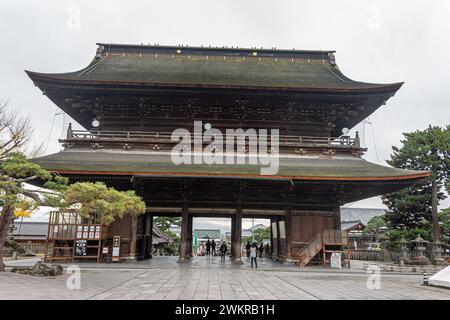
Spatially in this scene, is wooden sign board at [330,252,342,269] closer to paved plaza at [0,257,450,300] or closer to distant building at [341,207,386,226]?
paved plaza at [0,257,450,300]

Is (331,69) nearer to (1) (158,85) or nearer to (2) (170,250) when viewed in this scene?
(1) (158,85)

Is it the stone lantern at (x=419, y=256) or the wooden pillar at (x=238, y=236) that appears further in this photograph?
the stone lantern at (x=419, y=256)

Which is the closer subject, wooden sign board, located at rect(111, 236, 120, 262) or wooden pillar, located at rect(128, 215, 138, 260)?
wooden sign board, located at rect(111, 236, 120, 262)

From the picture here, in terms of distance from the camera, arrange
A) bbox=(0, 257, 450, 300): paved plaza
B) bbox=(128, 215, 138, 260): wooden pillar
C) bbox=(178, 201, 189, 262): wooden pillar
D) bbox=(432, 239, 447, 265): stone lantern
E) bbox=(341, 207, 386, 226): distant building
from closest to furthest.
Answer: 1. bbox=(0, 257, 450, 300): paved plaza
2. bbox=(128, 215, 138, 260): wooden pillar
3. bbox=(178, 201, 189, 262): wooden pillar
4. bbox=(432, 239, 447, 265): stone lantern
5. bbox=(341, 207, 386, 226): distant building

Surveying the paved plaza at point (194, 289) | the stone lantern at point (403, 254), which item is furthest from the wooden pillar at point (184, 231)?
the stone lantern at point (403, 254)

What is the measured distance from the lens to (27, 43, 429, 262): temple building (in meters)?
17.9

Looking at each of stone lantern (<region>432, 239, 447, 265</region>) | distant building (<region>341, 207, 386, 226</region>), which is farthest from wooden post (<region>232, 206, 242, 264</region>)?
distant building (<region>341, 207, 386, 226</region>)

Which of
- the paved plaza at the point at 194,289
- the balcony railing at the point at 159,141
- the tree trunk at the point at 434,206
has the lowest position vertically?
the paved plaza at the point at 194,289

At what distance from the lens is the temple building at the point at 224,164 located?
17891 millimetres

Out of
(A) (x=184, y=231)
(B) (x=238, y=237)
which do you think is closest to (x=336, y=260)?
(B) (x=238, y=237)

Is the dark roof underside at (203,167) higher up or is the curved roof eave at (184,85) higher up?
the curved roof eave at (184,85)

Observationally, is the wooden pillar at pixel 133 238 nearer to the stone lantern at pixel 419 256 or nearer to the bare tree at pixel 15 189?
the bare tree at pixel 15 189
